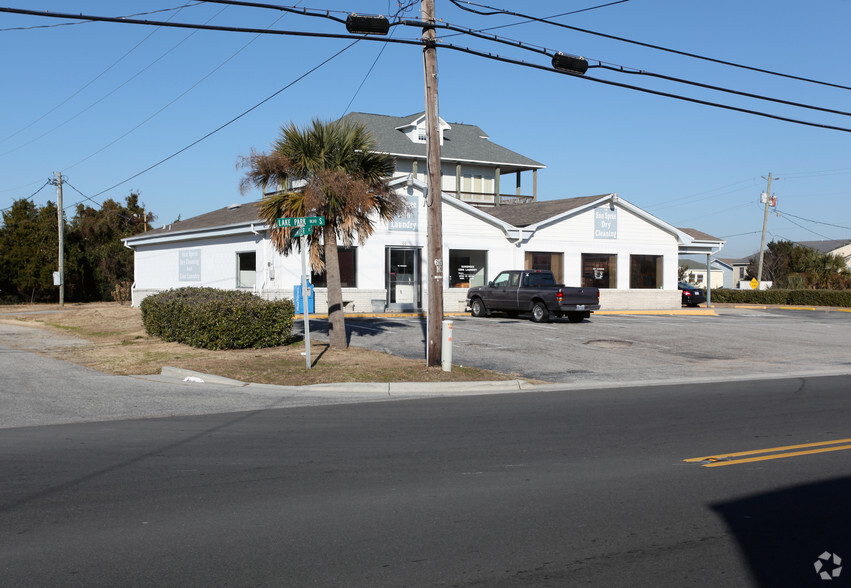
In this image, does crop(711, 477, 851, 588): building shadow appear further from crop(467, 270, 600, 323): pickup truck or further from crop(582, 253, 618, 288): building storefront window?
crop(582, 253, 618, 288): building storefront window

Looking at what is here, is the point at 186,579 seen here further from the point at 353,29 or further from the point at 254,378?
the point at 353,29

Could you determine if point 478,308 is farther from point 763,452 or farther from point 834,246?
point 834,246

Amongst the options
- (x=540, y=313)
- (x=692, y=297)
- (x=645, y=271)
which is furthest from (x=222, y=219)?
(x=692, y=297)

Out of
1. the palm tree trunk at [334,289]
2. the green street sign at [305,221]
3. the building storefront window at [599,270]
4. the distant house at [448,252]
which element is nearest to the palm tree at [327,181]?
the palm tree trunk at [334,289]

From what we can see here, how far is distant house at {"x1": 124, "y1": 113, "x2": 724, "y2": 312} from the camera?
29.5 m

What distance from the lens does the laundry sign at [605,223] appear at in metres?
36.0

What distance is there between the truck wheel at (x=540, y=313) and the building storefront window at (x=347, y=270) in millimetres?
7223

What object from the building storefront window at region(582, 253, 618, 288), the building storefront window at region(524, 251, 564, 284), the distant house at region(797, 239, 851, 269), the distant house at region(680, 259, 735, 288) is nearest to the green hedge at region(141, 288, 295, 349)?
the building storefront window at region(524, 251, 564, 284)

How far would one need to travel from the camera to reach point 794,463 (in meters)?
7.74

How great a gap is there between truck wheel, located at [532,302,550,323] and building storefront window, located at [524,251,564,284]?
775 cm

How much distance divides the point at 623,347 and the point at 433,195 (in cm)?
826

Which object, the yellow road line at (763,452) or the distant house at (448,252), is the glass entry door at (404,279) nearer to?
the distant house at (448,252)

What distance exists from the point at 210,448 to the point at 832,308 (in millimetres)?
44151

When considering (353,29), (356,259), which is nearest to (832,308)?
(356,259)
